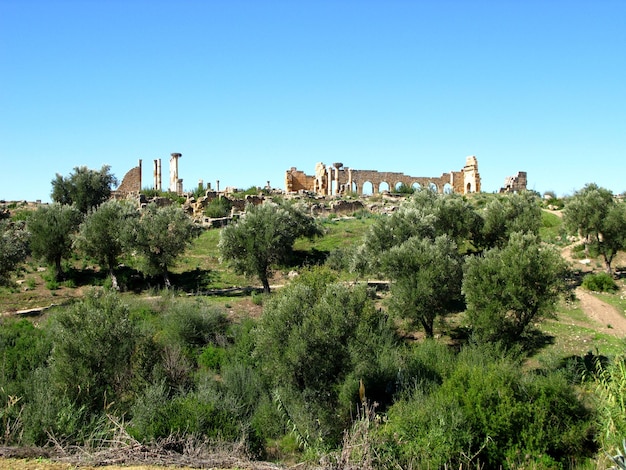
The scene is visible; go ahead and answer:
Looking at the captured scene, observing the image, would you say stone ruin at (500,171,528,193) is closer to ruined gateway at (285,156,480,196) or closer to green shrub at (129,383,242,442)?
ruined gateway at (285,156,480,196)

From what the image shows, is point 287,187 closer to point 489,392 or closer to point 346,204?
point 346,204

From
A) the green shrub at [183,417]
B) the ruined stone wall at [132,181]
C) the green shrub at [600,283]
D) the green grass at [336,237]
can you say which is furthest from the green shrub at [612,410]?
the ruined stone wall at [132,181]

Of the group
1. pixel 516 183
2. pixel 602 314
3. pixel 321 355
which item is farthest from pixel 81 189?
pixel 516 183

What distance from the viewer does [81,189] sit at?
142ft

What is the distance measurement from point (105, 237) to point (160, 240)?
10.6ft

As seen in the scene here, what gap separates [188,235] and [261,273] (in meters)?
5.12

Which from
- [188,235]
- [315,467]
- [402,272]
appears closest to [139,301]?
[188,235]

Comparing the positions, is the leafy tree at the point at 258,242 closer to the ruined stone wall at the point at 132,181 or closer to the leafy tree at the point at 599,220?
the leafy tree at the point at 599,220

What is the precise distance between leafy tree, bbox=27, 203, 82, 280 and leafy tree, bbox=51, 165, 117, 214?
8.39 meters

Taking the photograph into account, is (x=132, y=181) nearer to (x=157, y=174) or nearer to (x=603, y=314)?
(x=157, y=174)

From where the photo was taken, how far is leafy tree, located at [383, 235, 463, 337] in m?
23.8

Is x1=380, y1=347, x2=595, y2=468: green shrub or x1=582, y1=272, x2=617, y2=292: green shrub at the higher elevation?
x1=582, y1=272, x2=617, y2=292: green shrub

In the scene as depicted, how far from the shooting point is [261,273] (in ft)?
100

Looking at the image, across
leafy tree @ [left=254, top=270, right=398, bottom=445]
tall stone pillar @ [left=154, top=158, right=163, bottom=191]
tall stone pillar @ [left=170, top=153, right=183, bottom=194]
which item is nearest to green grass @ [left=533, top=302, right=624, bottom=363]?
leafy tree @ [left=254, top=270, right=398, bottom=445]
